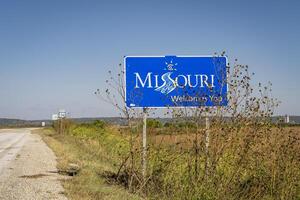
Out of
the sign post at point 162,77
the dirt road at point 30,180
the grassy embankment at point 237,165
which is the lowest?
the dirt road at point 30,180

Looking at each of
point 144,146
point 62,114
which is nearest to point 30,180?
point 144,146

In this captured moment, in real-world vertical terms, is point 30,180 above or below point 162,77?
below

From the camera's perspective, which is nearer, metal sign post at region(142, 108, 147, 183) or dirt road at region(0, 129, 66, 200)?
metal sign post at region(142, 108, 147, 183)

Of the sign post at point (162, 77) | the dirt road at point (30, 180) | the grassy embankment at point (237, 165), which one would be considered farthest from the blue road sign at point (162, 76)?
the dirt road at point (30, 180)

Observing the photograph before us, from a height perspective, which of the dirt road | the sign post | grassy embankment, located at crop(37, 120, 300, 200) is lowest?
the dirt road

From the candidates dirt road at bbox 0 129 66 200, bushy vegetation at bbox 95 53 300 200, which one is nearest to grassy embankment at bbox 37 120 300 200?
bushy vegetation at bbox 95 53 300 200

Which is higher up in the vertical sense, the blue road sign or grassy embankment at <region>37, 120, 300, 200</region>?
the blue road sign

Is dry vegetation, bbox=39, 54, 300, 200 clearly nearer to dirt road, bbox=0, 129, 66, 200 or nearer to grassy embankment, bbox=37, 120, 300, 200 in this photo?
grassy embankment, bbox=37, 120, 300, 200

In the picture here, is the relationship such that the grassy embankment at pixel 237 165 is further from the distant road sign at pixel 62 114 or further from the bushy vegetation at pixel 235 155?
the distant road sign at pixel 62 114

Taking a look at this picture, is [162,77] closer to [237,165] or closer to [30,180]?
[237,165]

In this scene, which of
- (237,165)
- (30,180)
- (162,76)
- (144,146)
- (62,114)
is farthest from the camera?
(62,114)

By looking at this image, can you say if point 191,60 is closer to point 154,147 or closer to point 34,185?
point 154,147

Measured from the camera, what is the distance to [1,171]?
576 inches

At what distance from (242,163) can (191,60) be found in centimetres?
292
